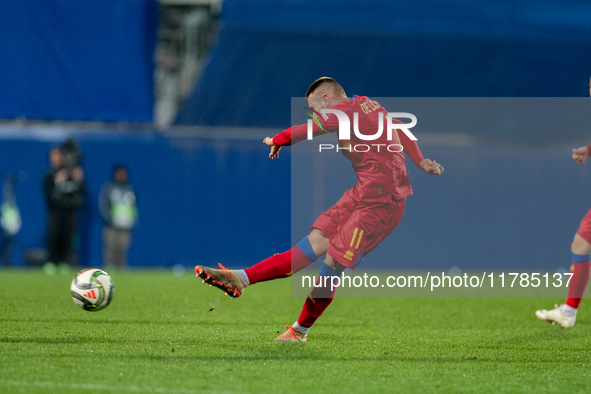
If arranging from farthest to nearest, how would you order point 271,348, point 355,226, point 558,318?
point 558,318 < point 355,226 < point 271,348

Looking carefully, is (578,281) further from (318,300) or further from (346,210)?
(318,300)

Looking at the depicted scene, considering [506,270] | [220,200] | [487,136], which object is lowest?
[506,270]

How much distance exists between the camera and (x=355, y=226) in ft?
19.3

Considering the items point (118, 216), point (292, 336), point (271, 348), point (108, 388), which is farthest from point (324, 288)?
point (118, 216)

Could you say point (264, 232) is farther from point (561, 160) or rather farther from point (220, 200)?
point (561, 160)

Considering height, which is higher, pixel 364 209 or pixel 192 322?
pixel 364 209

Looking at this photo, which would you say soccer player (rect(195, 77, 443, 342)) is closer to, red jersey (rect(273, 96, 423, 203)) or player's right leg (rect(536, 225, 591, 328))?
red jersey (rect(273, 96, 423, 203))

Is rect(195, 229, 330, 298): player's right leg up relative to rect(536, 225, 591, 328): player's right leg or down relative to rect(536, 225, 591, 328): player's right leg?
A: up

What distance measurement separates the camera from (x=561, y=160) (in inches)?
719

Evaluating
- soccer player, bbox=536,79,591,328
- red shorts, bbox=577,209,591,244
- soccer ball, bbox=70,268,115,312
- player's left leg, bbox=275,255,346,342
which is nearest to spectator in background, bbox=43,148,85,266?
soccer ball, bbox=70,268,115,312

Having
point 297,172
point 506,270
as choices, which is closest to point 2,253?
point 297,172

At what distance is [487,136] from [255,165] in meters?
5.60

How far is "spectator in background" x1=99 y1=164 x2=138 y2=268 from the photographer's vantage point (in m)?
14.9

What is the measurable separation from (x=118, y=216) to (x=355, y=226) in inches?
389
